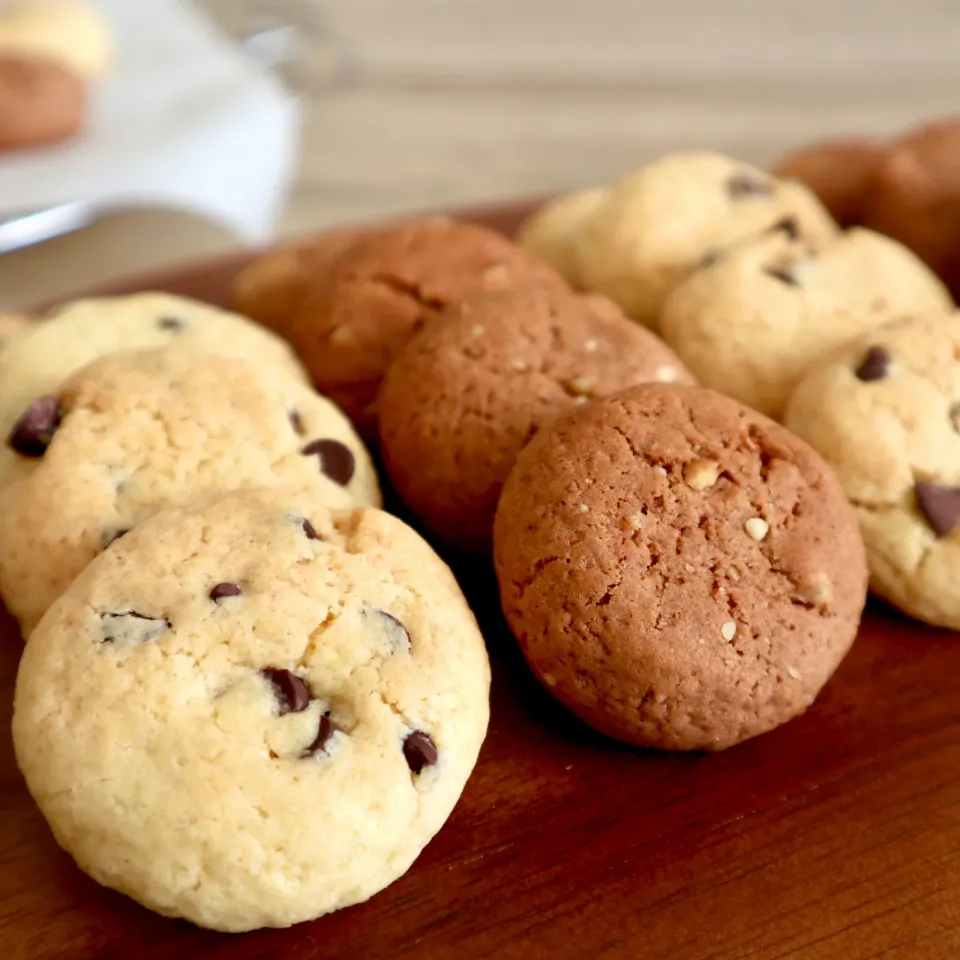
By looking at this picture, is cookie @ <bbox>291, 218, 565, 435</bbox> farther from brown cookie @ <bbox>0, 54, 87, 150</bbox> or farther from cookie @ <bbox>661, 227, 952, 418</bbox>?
brown cookie @ <bbox>0, 54, 87, 150</bbox>

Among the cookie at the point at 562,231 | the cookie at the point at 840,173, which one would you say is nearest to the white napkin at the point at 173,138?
the cookie at the point at 562,231

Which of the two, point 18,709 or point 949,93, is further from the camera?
point 949,93

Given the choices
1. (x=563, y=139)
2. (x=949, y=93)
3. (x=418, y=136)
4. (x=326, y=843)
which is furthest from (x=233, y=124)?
(x=949, y=93)

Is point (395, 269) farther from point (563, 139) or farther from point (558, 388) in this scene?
point (563, 139)

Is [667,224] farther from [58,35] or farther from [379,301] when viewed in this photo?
[58,35]

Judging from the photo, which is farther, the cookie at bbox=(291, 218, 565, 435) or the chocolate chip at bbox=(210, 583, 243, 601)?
the cookie at bbox=(291, 218, 565, 435)

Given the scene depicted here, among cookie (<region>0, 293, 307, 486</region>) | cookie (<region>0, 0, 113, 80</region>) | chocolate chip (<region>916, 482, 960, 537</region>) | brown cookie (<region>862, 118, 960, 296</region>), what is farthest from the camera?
cookie (<region>0, 0, 113, 80</region>)

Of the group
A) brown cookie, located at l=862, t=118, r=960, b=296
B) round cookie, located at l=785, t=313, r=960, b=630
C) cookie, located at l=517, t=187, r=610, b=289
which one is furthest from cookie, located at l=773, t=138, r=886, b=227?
round cookie, located at l=785, t=313, r=960, b=630

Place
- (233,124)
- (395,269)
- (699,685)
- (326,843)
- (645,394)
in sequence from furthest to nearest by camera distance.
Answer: (233,124) → (395,269) → (645,394) → (699,685) → (326,843)
